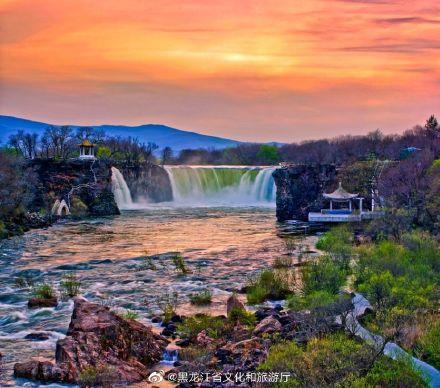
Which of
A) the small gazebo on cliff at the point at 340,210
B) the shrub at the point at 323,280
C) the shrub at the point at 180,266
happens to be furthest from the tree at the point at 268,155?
the shrub at the point at 323,280

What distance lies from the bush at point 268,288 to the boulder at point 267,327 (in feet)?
13.2

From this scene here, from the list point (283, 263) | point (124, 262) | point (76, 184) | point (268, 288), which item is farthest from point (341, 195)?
point (268, 288)

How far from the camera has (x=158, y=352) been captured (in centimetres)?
1434

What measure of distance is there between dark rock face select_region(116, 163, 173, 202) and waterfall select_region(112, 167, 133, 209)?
9.84ft

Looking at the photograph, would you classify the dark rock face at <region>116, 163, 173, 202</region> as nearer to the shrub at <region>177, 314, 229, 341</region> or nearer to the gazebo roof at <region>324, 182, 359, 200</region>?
the gazebo roof at <region>324, 182, 359, 200</region>

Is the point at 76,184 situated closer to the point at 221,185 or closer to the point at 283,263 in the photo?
the point at 221,185

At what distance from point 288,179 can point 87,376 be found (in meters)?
47.8

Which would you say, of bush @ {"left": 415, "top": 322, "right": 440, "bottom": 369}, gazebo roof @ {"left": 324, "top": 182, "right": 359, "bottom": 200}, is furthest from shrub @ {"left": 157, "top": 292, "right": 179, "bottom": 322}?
gazebo roof @ {"left": 324, "top": 182, "right": 359, "bottom": 200}

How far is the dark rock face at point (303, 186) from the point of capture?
57531 mm

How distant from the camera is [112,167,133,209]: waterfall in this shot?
Result: 68.1 metres

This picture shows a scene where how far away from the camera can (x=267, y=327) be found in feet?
51.0

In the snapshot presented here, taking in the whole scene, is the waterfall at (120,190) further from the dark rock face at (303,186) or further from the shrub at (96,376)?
the shrub at (96,376)

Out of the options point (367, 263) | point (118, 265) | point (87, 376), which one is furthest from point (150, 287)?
point (87, 376)

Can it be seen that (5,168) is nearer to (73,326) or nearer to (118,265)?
(118,265)
